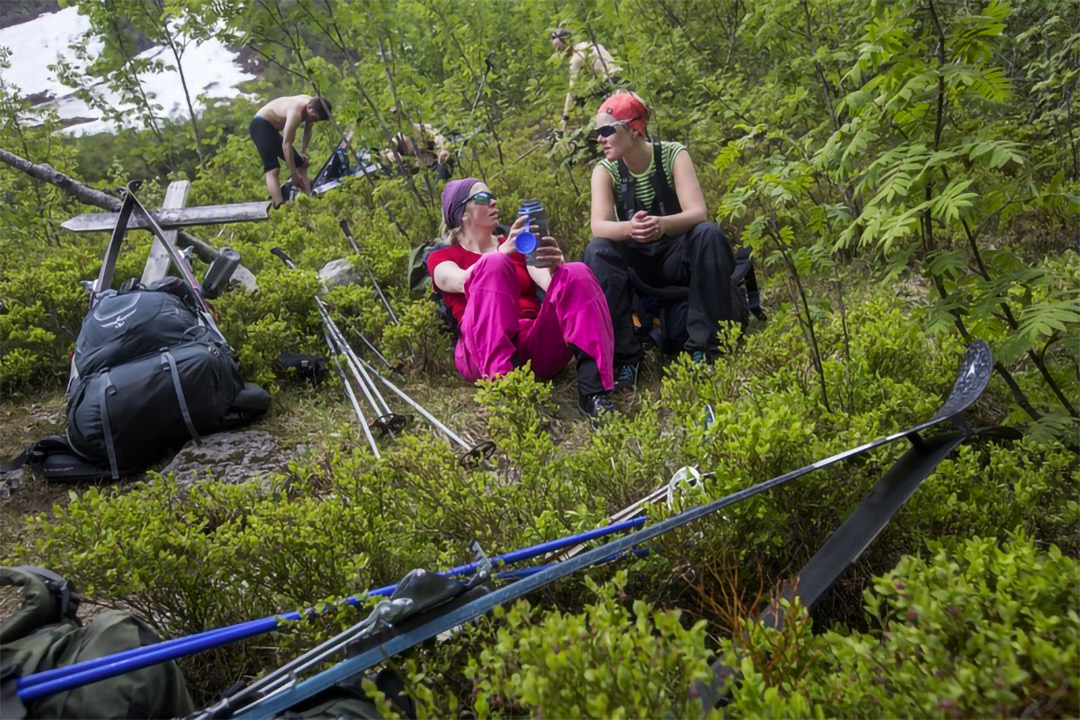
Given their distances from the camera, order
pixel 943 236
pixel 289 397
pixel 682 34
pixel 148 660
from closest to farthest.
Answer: pixel 148 660
pixel 943 236
pixel 289 397
pixel 682 34

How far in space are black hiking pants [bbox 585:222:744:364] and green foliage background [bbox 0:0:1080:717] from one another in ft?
1.22

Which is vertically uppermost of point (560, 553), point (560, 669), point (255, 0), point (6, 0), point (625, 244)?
point (6, 0)

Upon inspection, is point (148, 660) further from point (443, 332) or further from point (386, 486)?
point (443, 332)

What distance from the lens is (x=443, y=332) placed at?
4605 millimetres

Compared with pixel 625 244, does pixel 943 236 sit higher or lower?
lower

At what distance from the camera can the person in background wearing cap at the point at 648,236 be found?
149 inches

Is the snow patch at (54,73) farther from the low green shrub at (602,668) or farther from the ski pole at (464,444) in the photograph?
the low green shrub at (602,668)

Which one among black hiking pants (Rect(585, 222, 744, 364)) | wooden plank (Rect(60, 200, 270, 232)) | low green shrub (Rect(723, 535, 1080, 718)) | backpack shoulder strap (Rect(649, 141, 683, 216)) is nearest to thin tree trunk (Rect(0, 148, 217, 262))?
wooden plank (Rect(60, 200, 270, 232))

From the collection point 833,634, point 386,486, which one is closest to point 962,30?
point 833,634

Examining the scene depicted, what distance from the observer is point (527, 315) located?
4059 mm

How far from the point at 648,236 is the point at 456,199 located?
1.24 meters

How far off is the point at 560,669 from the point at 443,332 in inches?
140

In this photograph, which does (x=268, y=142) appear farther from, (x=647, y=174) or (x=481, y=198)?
(x=647, y=174)

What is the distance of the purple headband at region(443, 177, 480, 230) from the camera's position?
4.31 metres
